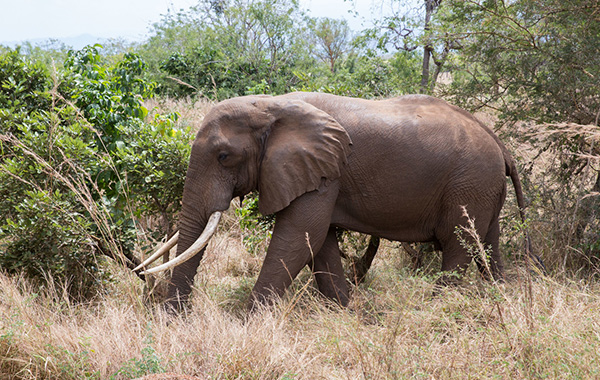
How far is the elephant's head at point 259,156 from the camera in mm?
4867

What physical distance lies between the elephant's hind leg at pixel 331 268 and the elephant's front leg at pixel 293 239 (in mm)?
618

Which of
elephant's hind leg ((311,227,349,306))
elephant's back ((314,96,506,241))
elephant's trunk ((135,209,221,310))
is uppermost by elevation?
elephant's back ((314,96,506,241))

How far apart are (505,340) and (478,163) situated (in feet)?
5.50

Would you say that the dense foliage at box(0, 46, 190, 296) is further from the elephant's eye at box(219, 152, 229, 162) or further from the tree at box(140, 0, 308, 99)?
the tree at box(140, 0, 308, 99)

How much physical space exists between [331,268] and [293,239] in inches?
34.9

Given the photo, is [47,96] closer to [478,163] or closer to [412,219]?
[412,219]

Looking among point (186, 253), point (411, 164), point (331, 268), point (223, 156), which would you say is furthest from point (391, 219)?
point (186, 253)

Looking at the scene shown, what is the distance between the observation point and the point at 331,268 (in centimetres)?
567

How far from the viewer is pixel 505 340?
4102mm

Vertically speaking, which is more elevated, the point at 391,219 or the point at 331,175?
the point at 331,175

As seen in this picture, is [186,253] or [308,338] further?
[186,253]

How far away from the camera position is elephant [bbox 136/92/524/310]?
16.1 ft

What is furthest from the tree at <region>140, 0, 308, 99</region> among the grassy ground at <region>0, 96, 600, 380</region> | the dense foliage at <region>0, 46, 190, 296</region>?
the grassy ground at <region>0, 96, 600, 380</region>

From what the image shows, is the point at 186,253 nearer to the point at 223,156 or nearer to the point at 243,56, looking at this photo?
the point at 223,156
